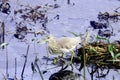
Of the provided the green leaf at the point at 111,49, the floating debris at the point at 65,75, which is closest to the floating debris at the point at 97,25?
the green leaf at the point at 111,49

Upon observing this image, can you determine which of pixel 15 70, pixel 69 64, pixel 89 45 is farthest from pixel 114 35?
pixel 15 70

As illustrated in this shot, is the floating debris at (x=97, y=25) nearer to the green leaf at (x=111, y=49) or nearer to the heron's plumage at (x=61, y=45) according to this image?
the green leaf at (x=111, y=49)

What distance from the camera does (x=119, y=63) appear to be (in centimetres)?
372

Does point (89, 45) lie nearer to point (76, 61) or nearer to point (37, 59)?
point (76, 61)

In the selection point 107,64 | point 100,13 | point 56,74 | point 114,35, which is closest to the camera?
point 56,74

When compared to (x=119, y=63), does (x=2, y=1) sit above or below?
above

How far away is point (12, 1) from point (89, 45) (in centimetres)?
148

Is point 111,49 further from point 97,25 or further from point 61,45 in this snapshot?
point 97,25

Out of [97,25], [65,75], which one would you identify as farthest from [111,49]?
[97,25]

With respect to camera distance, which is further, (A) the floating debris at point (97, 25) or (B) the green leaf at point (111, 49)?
(A) the floating debris at point (97, 25)

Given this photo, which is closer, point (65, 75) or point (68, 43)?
point (68, 43)

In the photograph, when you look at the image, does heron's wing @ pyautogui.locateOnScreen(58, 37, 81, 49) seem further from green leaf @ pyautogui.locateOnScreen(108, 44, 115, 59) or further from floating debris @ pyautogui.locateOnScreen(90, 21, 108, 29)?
floating debris @ pyautogui.locateOnScreen(90, 21, 108, 29)

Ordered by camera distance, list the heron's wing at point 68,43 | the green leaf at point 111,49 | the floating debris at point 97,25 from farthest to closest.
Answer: the floating debris at point 97,25
the green leaf at point 111,49
the heron's wing at point 68,43

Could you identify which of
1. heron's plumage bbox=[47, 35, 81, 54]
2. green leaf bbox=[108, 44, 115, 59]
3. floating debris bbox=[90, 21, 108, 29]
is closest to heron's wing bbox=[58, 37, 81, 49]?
heron's plumage bbox=[47, 35, 81, 54]
